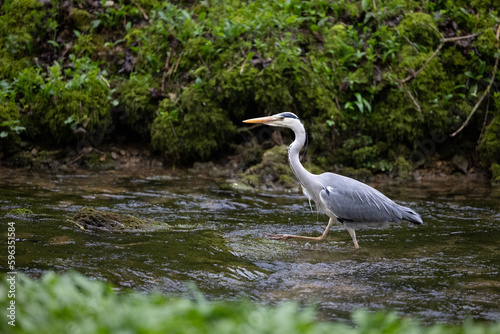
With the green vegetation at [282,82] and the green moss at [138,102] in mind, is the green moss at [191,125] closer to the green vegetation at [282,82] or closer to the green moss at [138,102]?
the green vegetation at [282,82]

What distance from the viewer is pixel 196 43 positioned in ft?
34.6

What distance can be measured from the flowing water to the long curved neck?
0.74 m

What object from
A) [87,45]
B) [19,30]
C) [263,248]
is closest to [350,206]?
[263,248]

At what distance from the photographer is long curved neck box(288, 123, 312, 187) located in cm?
680

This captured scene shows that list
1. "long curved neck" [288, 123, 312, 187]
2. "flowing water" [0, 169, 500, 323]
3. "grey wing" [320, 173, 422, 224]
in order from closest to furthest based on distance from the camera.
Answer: "flowing water" [0, 169, 500, 323]
"grey wing" [320, 173, 422, 224]
"long curved neck" [288, 123, 312, 187]

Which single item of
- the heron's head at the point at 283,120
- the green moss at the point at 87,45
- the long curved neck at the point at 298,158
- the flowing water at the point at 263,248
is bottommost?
the flowing water at the point at 263,248

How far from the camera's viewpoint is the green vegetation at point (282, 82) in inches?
395

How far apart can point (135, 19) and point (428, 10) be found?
6154mm

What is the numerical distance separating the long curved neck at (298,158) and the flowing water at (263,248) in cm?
74

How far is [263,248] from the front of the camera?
20.3 ft

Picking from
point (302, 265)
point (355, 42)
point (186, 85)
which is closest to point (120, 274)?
point (302, 265)

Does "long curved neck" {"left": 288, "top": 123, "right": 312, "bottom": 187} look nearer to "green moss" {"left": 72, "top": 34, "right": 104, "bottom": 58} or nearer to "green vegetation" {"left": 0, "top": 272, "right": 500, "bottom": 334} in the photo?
"green vegetation" {"left": 0, "top": 272, "right": 500, "bottom": 334}

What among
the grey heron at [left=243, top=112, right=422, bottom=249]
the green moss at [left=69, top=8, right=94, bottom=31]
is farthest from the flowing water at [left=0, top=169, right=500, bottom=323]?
the green moss at [left=69, top=8, right=94, bottom=31]

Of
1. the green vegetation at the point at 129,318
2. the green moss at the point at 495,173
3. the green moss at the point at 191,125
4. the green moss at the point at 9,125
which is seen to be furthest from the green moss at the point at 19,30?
the green vegetation at the point at 129,318
